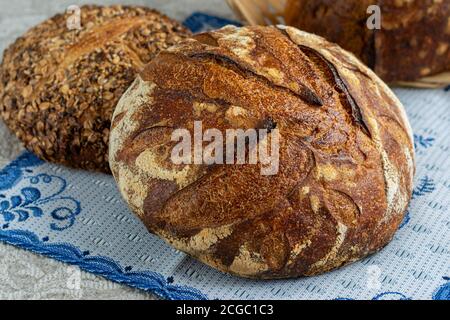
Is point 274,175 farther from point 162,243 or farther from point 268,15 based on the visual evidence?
point 268,15

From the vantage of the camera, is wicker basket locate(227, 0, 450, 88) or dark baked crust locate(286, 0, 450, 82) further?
wicker basket locate(227, 0, 450, 88)

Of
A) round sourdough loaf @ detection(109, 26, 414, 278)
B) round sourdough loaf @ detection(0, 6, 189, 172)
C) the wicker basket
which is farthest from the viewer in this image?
the wicker basket

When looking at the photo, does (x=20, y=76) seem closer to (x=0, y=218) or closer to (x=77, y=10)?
(x=77, y=10)

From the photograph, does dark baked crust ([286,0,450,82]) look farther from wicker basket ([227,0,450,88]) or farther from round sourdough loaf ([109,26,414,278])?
round sourdough loaf ([109,26,414,278])

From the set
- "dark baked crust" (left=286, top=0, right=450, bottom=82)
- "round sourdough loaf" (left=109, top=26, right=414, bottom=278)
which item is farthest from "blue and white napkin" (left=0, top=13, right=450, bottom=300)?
"dark baked crust" (left=286, top=0, right=450, bottom=82)

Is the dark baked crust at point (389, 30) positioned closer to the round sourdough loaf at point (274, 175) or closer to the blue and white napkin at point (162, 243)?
the blue and white napkin at point (162, 243)

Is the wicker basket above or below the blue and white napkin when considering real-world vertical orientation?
above

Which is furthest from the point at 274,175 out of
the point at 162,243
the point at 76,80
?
the point at 76,80
